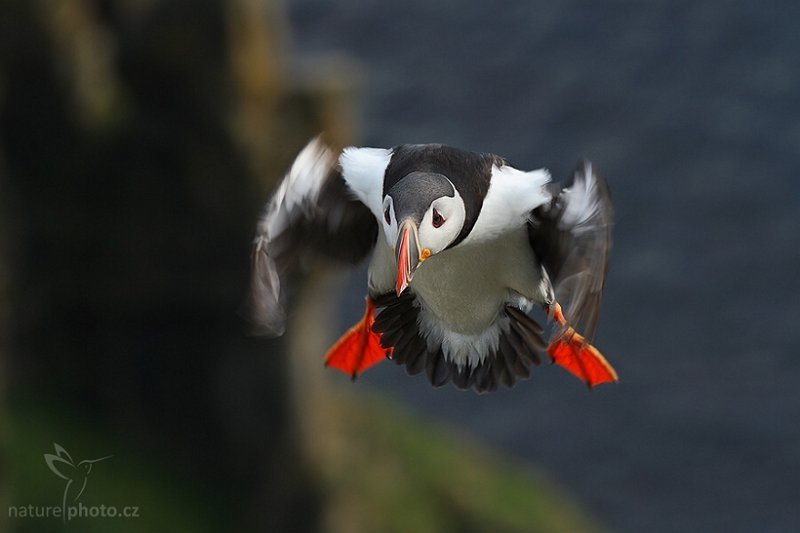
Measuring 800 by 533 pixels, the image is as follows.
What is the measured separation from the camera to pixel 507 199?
6422 mm

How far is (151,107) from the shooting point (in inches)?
925

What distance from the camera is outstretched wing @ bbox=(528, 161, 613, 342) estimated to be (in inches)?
242

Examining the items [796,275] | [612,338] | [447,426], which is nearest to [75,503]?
[447,426]

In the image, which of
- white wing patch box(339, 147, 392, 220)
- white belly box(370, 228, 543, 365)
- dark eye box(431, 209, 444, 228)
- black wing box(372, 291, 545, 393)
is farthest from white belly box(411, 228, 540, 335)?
dark eye box(431, 209, 444, 228)

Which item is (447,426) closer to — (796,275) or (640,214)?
(640,214)

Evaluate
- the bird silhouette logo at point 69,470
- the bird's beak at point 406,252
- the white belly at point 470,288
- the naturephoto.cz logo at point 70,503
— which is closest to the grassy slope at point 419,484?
the naturephoto.cz logo at point 70,503

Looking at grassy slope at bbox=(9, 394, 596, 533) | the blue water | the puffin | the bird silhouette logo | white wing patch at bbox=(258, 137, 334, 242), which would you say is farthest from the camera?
the blue water

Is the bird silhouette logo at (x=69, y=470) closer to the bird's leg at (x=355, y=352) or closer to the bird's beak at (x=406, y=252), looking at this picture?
the bird's leg at (x=355, y=352)

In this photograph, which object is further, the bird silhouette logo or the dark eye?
the bird silhouette logo

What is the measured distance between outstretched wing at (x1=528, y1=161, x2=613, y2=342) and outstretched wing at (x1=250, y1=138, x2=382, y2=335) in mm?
1132

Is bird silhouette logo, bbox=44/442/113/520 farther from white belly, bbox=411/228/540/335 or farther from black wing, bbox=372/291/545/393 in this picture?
white belly, bbox=411/228/540/335

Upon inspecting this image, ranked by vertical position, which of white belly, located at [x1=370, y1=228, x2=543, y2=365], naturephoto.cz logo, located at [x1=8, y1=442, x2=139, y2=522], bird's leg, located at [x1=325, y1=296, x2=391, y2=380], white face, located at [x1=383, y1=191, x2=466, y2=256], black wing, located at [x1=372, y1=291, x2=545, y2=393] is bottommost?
naturephoto.cz logo, located at [x1=8, y1=442, x2=139, y2=522]

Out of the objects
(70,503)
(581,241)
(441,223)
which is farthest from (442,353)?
(70,503)

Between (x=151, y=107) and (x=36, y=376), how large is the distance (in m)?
5.75
